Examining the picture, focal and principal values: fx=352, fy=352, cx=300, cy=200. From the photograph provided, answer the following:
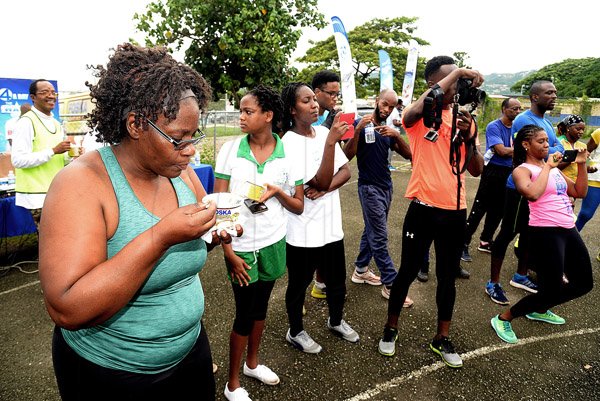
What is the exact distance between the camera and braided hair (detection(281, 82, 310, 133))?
2774 millimetres

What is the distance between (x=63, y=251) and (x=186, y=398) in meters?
0.86

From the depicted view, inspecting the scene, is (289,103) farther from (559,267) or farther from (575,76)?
(575,76)

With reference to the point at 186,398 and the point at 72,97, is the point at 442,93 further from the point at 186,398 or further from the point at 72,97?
the point at 72,97

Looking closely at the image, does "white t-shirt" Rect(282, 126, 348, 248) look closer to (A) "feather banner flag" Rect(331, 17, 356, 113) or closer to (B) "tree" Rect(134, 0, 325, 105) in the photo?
(A) "feather banner flag" Rect(331, 17, 356, 113)

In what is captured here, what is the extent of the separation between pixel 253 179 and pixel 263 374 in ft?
4.79

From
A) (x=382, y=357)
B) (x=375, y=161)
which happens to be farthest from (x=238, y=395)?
(x=375, y=161)

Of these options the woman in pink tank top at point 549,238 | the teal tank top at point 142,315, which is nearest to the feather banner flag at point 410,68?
the woman in pink tank top at point 549,238

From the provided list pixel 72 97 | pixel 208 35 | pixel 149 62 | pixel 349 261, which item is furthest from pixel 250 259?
pixel 72 97

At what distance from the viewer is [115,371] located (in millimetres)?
1236

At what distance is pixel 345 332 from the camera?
3.14 m

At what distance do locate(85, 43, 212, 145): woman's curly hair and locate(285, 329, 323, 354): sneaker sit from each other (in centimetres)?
230

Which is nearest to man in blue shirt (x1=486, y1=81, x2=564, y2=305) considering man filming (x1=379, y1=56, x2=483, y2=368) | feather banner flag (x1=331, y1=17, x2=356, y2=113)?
man filming (x1=379, y1=56, x2=483, y2=368)

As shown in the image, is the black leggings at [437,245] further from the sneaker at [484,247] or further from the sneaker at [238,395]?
the sneaker at [484,247]

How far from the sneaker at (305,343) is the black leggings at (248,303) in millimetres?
749
